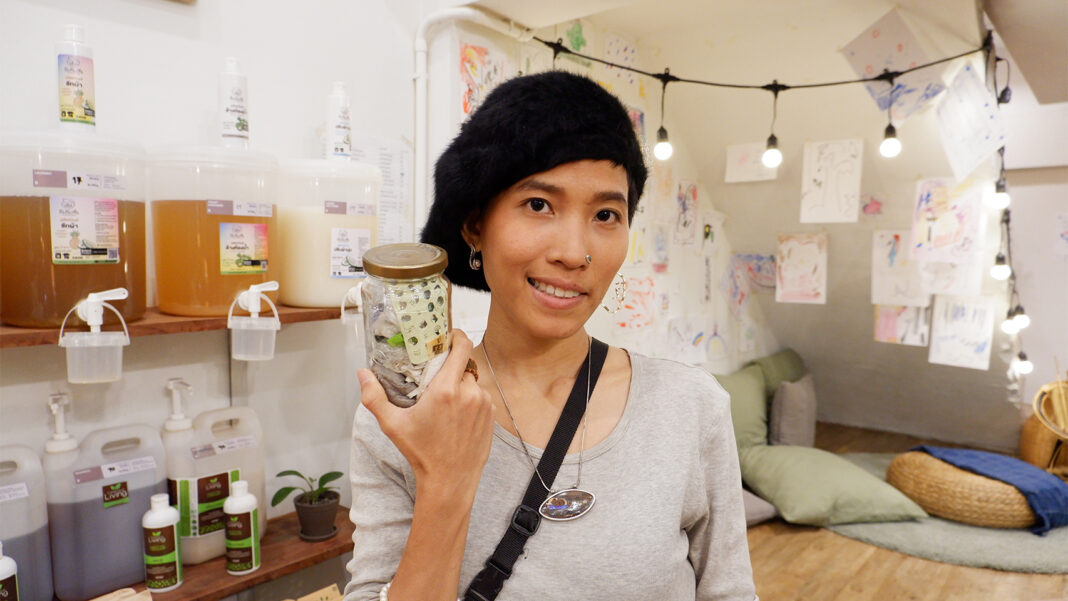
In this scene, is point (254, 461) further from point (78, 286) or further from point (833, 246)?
point (833, 246)

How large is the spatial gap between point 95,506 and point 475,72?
1.51 metres

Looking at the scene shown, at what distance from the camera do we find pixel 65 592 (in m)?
1.22

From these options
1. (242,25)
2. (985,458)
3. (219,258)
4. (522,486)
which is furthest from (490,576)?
(985,458)

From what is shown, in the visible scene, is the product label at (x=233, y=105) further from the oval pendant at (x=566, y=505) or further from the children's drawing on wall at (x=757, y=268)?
the children's drawing on wall at (x=757, y=268)

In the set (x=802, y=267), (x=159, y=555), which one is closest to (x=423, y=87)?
(x=159, y=555)

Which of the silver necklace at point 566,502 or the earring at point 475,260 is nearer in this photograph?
the silver necklace at point 566,502

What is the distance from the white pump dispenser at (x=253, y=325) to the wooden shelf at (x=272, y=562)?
47 cm

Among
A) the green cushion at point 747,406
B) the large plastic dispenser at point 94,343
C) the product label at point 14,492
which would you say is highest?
the large plastic dispenser at point 94,343

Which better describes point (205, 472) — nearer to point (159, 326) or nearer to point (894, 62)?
point (159, 326)

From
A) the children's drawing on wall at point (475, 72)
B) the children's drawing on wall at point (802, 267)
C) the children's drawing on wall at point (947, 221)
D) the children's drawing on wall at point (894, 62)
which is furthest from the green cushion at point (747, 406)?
the children's drawing on wall at point (475, 72)

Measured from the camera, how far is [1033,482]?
3.12 meters

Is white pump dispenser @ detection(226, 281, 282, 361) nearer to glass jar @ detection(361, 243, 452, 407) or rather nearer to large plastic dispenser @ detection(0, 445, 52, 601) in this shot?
large plastic dispenser @ detection(0, 445, 52, 601)

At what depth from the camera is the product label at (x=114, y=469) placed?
4.04 ft

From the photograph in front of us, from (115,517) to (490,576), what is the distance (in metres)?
0.90
